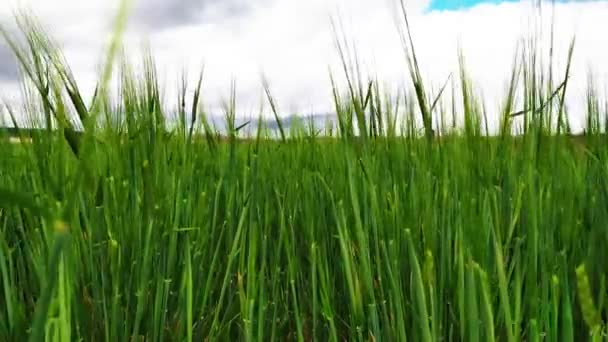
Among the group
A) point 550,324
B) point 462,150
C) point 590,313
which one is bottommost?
point 550,324

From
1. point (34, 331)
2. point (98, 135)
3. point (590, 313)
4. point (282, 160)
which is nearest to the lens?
point (34, 331)

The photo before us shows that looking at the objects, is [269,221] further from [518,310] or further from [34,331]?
[34,331]

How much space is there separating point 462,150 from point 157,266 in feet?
1.92

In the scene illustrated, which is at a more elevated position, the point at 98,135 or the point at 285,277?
the point at 98,135

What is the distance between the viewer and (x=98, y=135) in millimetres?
1061

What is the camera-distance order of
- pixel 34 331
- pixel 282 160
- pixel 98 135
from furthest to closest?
pixel 282 160 → pixel 98 135 → pixel 34 331

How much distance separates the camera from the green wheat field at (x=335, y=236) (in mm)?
863

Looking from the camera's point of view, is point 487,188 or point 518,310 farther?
point 487,188

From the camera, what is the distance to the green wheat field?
86 centimetres

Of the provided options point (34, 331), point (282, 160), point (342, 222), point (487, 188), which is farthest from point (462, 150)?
point (34, 331)

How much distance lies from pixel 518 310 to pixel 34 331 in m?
0.64

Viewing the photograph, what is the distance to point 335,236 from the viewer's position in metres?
0.97

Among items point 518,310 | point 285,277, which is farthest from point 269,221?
point 518,310

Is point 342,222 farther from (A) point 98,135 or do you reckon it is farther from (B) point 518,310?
(A) point 98,135
